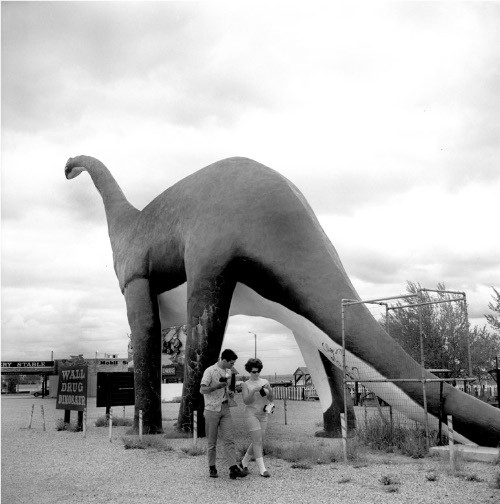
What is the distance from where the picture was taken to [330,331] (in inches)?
360

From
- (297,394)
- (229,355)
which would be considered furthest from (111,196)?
(297,394)

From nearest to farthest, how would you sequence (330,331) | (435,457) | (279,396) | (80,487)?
(80,487)
(435,457)
(330,331)
(279,396)

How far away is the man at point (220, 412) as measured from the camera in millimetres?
7195

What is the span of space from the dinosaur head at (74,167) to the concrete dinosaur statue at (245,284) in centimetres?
388

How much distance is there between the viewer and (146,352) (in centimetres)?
1173

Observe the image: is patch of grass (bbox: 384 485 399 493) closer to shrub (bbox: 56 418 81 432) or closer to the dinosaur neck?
the dinosaur neck

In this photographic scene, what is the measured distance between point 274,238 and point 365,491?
15.0 ft

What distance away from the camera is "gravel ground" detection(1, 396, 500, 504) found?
20.9 feet

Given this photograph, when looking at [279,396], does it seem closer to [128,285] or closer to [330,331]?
[128,285]

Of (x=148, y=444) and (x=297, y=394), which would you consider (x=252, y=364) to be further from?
(x=297, y=394)

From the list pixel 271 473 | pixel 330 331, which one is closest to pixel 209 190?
pixel 330 331

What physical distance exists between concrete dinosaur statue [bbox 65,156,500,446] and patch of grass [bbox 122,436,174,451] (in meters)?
0.51

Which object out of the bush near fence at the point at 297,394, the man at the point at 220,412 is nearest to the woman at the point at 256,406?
the man at the point at 220,412

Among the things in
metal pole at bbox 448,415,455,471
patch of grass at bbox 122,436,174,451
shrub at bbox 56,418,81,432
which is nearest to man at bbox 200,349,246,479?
metal pole at bbox 448,415,455,471
